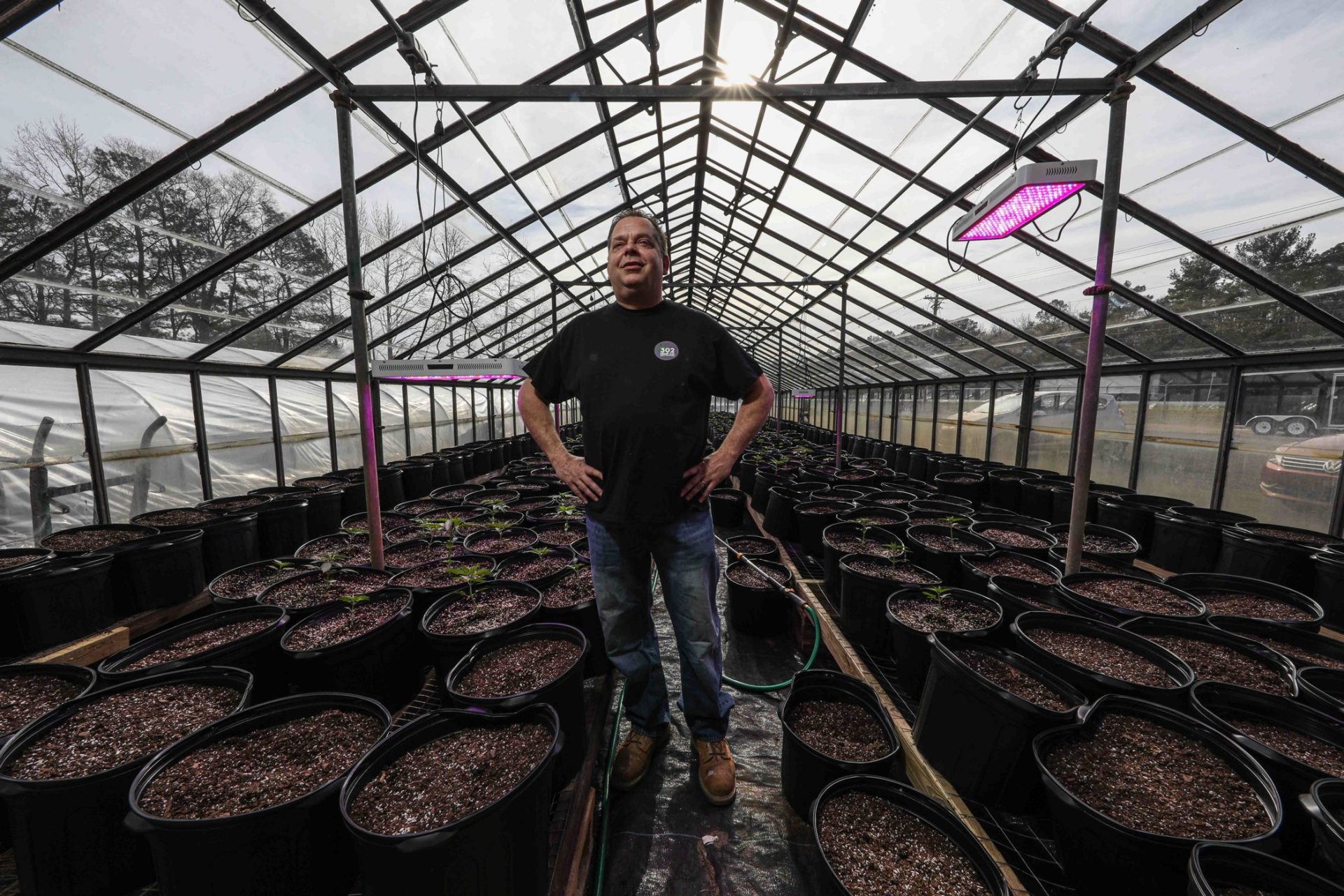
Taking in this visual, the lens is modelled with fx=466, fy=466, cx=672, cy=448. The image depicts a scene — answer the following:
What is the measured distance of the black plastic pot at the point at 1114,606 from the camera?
6.77ft

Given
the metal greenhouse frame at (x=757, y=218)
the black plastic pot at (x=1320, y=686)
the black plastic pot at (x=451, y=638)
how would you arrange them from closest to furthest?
1. the black plastic pot at (x=1320, y=686)
2. the black plastic pot at (x=451, y=638)
3. the metal greenhouse frame at (x=757, y=218)

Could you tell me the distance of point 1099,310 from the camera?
2461 mm

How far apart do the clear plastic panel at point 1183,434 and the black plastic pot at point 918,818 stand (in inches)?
222

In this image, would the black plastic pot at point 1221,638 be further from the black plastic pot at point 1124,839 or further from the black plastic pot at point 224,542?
the black plastic pot at point 224,542

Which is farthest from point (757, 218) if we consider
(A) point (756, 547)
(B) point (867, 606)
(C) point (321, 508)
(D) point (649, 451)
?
(D) point (649, 451)

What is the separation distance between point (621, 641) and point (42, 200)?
14.2ft

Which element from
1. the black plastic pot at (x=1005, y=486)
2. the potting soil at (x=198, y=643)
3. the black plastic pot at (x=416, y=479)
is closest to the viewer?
the potting soil at (x=198, y=643)

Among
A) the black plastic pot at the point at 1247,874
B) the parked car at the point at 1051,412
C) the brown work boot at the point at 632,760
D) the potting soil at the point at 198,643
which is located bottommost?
the brown work boot at the point at 632,760

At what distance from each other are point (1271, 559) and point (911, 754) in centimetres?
294

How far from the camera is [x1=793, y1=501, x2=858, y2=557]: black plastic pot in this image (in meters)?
4.36

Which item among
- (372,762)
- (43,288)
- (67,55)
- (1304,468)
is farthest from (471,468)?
(1304,468)

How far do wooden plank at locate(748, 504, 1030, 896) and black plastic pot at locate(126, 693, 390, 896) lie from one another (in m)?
1.69

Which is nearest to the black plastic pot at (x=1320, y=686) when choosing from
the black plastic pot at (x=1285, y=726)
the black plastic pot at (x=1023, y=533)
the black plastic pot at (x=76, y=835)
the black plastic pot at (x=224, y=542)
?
the black plastic pot at (x=1285, y=726)

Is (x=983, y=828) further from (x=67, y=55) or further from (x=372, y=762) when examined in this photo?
(x=67, y=55)
